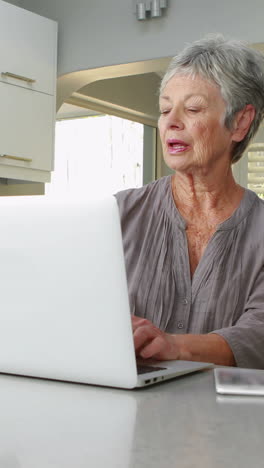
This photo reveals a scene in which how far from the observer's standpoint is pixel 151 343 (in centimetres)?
123

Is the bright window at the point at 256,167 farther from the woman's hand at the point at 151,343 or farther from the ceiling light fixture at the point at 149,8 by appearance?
the woman's hand at the point at 151,343

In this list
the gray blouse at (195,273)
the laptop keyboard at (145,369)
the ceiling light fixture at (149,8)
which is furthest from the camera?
the ceiling light fixture at (149,8)

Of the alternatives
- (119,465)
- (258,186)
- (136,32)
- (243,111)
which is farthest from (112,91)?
(119,465)

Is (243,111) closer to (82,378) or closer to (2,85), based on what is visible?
(82,378)

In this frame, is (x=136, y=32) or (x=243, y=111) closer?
(x=243, y=111)

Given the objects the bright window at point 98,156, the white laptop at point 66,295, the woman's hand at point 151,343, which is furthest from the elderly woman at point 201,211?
the bright window at point 98,156

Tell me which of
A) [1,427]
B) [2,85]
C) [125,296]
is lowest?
[1,427]

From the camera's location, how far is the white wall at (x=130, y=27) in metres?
4.11

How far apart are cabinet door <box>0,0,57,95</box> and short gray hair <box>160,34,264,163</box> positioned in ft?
8.19

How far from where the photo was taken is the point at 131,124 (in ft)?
25.1

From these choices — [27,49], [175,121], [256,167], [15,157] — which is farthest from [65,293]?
[256,167]

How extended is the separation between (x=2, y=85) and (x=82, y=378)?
134 inches

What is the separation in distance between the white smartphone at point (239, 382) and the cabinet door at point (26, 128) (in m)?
3.26

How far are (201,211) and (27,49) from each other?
9.25 feet
